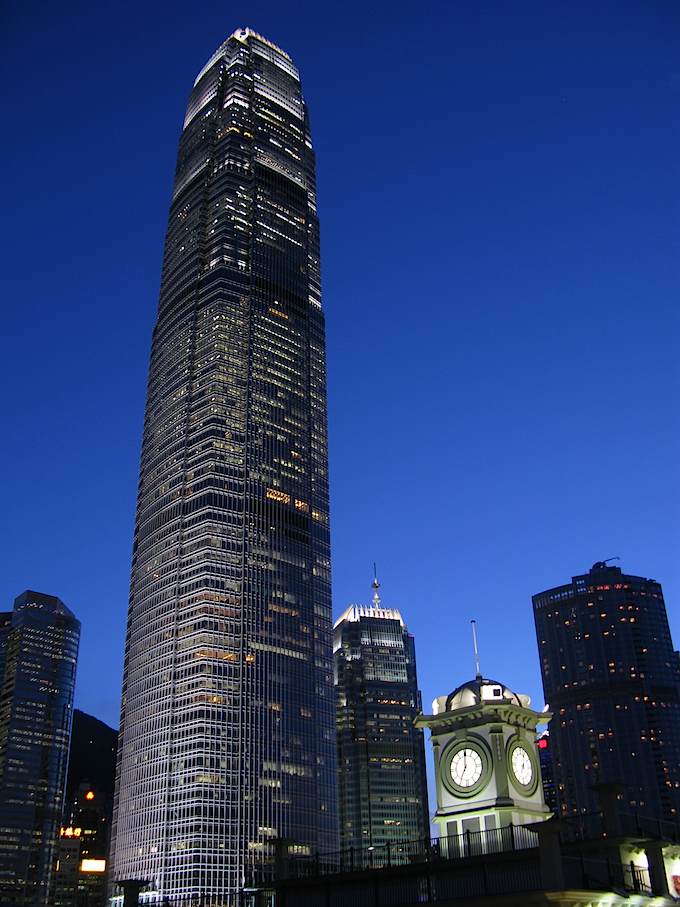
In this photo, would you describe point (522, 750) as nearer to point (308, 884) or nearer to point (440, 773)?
point (440, 773)

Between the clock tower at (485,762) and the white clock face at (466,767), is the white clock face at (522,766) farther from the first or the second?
the white clock face at (466,767)

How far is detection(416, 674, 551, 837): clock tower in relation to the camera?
177ft

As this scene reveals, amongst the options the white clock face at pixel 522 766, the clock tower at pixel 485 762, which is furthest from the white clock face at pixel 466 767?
the white clock face at pixel 522 766

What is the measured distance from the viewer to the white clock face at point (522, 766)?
55281 mm

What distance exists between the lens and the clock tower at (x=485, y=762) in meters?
54.0

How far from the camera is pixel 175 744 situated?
198m

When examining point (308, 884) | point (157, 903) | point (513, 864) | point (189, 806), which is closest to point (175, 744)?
point (189, 806)

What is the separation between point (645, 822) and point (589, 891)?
47.6 ft

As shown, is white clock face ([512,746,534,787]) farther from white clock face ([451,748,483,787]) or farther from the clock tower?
white clock face ([451,748,483,787])

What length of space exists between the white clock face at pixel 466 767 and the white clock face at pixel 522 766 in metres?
2.06

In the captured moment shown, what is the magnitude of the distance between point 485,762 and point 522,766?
2.58m

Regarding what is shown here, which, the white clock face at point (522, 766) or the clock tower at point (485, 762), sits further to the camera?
the white clock face at point (522, 766)

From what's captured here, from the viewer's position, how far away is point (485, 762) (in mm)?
54938

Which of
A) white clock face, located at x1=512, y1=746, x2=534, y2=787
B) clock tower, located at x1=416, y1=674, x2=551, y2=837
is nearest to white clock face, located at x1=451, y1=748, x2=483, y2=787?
clock tower, located at x1=416, y1=674, x2=551, y2=837
